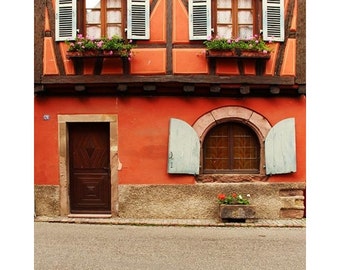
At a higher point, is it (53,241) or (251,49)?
(251,49)

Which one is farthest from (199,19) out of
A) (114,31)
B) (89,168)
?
(89,168)

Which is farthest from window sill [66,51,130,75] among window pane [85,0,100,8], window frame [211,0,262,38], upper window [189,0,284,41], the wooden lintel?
window frame [211,0,262,38]

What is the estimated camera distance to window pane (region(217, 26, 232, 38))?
9.37m

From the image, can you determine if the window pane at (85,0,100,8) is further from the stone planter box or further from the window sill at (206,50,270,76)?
the stone planter box

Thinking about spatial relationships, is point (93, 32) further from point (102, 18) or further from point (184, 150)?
point (184, 150)

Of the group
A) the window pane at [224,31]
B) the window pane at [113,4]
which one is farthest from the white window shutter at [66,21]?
the window pane at [224,31]

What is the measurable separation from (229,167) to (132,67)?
2879mm

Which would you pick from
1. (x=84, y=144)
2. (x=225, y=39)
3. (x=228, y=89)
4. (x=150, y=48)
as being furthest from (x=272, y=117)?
(x=84, y=144)

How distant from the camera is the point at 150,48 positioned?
925 cm

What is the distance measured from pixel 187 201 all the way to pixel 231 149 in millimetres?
1429

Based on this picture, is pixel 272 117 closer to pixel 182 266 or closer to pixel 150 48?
pixel 150 48

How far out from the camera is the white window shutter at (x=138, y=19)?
9.20 metres

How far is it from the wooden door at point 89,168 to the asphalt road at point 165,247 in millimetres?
942

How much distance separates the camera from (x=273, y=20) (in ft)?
30.7
